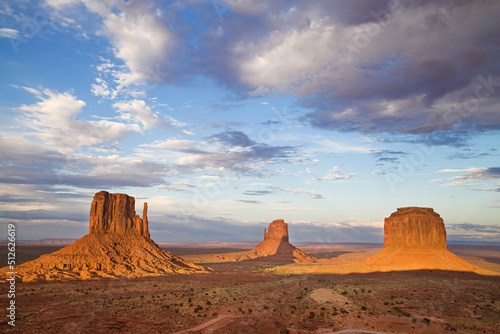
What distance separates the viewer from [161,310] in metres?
34.3

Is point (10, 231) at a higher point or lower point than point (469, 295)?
higher

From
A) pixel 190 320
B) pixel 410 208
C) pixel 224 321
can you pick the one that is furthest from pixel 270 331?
pixel 410 208

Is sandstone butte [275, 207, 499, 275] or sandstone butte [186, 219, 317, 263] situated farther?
sandstone butte [186, 219, 317, 263]

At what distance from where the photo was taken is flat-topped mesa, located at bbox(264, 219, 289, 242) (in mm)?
149875

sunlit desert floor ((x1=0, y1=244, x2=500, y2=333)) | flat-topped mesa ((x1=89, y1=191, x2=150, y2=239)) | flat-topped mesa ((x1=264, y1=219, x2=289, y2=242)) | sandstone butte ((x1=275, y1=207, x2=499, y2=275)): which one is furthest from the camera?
flat-topped mesa ((x1=264, y1=219, x2=289, y2=242))

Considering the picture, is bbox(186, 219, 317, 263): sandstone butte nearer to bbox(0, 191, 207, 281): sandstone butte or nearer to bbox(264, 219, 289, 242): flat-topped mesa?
bbox(264, 219, 289, 242): flat-topped mesa

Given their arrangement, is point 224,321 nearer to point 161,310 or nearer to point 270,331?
point 270,331

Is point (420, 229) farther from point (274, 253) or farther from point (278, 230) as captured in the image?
point (278, 230)

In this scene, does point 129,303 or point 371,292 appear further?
point 371,292

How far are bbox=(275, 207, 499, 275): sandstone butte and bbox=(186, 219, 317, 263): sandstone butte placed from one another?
172 feet

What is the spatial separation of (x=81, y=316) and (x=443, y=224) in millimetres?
78580

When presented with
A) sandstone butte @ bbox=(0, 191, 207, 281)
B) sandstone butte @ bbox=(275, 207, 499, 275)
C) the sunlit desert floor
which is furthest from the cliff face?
the sunlit desert floor

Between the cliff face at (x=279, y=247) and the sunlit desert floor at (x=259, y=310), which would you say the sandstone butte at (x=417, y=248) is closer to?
the sunlit desert floor at (x=259, y=310)

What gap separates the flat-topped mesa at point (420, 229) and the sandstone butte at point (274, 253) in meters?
54.6
